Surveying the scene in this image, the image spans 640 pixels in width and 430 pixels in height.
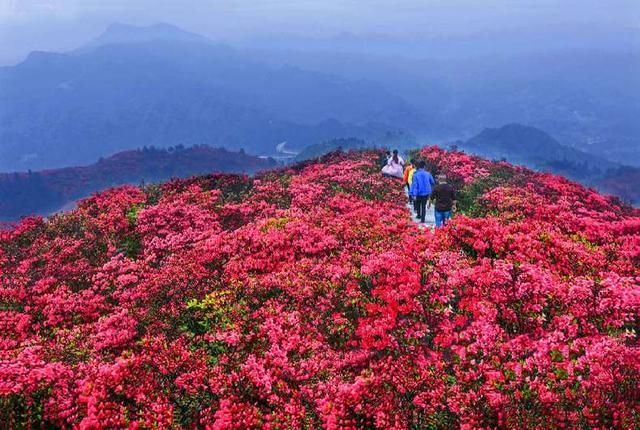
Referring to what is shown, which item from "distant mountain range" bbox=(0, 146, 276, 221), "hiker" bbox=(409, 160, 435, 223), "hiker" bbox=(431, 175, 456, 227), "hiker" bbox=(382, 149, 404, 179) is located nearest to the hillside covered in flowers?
"hiker" bbox=(431, 175, 456, 227)

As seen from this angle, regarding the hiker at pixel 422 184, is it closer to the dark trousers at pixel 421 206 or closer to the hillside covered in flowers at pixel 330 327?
the dark trousers at pixel 421 206

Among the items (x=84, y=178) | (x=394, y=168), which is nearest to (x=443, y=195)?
(x=394, y=168)

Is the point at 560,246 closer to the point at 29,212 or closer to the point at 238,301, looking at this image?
the point at 238,301

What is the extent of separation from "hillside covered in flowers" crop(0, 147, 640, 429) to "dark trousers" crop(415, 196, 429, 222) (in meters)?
2.08

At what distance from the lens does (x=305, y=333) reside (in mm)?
9211

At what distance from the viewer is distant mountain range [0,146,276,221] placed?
5773 inches

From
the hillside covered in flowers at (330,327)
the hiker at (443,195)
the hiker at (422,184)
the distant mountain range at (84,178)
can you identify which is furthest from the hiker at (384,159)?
the distant mountain range at (84,178)

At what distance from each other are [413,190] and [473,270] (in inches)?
328

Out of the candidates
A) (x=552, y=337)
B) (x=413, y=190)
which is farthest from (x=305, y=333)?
(x=413, y=190)

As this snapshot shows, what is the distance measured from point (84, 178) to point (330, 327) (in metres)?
158

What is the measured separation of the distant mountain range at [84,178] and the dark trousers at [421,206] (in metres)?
124

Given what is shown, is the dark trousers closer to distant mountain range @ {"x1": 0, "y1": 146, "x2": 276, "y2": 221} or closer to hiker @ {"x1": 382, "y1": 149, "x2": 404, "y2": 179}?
hiker @ {"x1": 382, "y1": 149, "x2": 404, "y2": 179}

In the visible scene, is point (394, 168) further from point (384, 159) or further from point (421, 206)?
point (421, 206)

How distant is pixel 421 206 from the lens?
1909 cm
